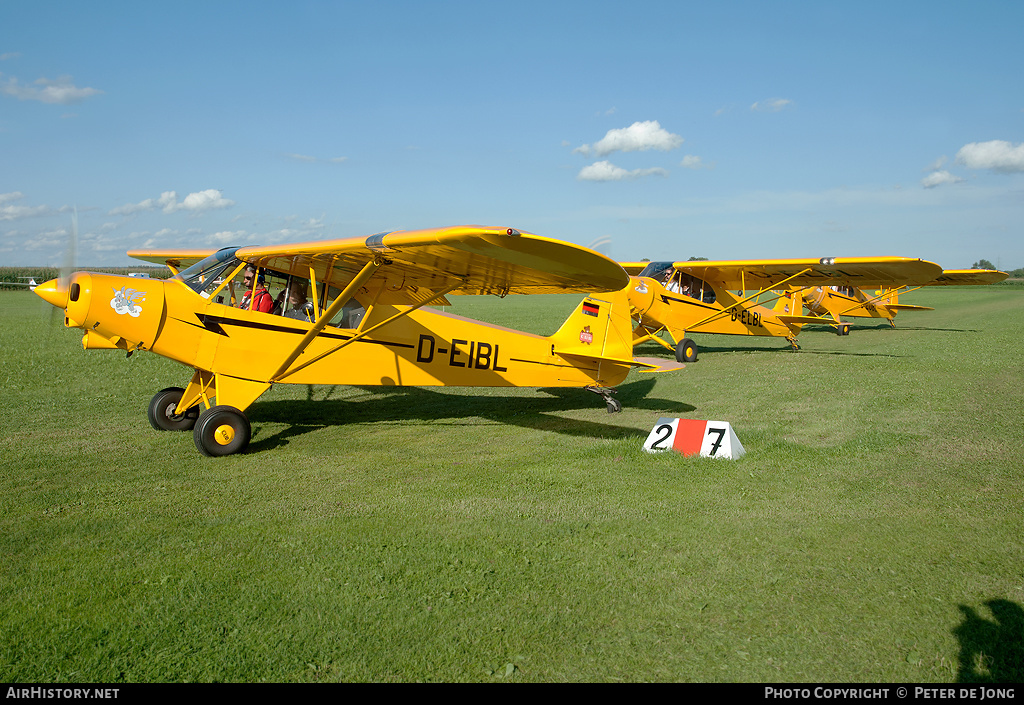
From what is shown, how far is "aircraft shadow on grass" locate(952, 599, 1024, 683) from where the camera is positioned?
311 cm

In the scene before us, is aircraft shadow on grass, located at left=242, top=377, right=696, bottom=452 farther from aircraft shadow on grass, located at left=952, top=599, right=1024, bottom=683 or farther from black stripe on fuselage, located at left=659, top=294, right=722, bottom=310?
black stripe on fuselage, located at left=659, top=294, right=722, bottom=310

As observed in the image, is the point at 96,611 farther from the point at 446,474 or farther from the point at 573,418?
the point at 573,418

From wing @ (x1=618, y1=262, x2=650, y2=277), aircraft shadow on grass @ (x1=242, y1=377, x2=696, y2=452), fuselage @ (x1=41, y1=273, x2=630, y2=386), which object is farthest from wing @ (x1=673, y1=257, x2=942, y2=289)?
fuselage @ (x1=41, y1=273, x2=630, y2=386)

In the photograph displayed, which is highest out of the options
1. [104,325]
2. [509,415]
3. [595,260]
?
[595,260]

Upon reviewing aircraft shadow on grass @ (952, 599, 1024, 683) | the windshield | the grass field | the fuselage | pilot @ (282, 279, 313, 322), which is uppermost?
the windshield

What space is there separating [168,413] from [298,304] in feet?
7.08

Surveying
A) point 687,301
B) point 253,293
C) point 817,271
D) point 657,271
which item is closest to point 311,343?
point 253,293

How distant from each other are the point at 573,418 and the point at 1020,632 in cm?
638

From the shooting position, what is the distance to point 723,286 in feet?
60.6

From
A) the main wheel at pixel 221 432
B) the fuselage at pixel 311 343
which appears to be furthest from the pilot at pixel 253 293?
the main wheel at pixel 221 432

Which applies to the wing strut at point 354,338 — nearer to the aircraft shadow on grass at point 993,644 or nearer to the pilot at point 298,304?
the pilot at point 298,304

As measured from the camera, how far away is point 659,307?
1659 centimetres

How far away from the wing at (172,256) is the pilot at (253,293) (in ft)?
14.9
